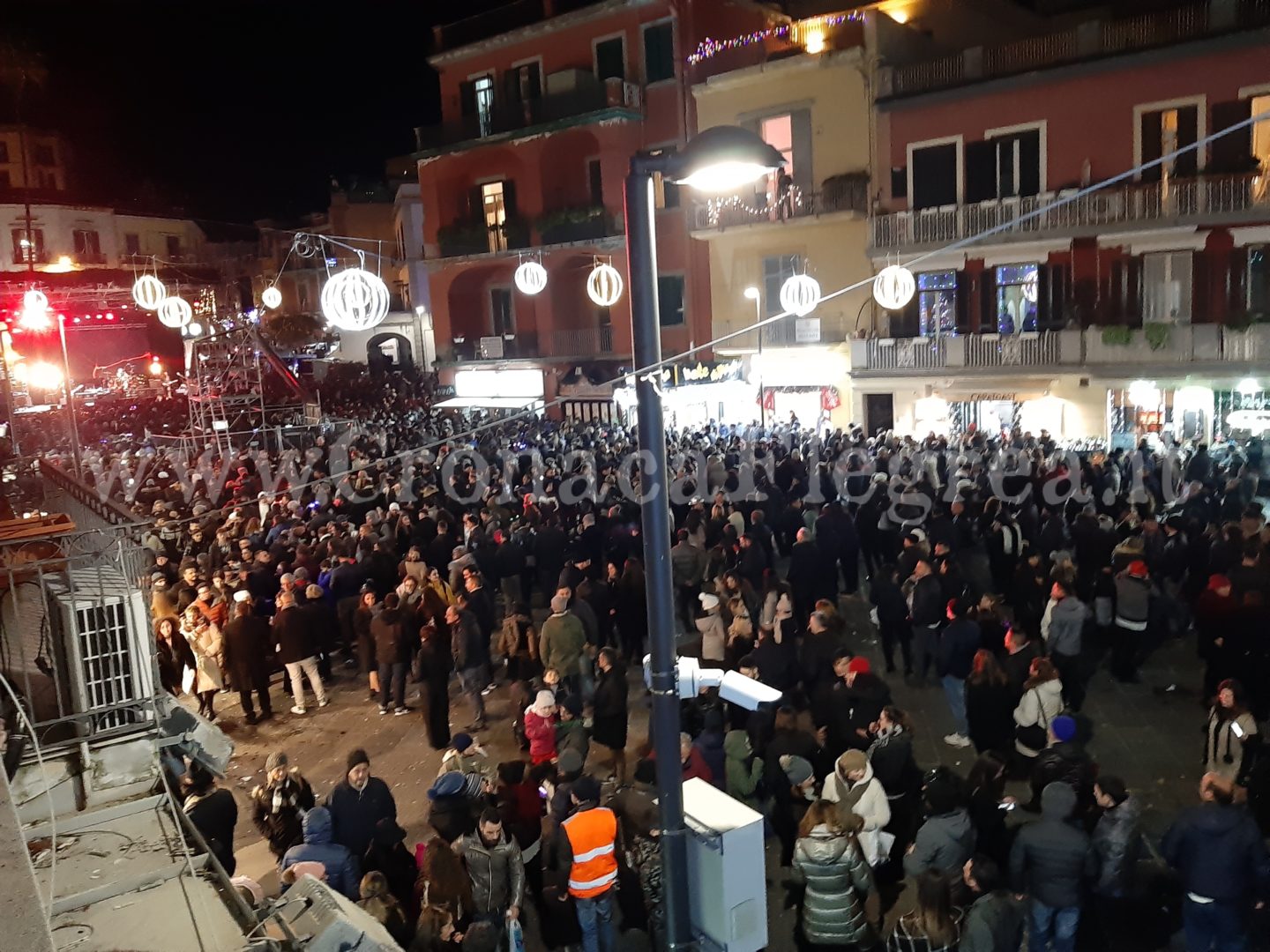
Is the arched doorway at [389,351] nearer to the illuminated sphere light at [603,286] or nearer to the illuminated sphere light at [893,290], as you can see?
the illuminated sphere light at [603,286]

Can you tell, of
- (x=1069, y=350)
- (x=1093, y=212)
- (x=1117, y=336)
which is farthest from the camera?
(x=1069, y=350)

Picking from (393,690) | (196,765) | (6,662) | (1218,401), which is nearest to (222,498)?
(393,690)

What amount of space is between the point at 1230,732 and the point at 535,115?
25514 mm

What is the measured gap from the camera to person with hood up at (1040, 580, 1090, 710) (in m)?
7.96

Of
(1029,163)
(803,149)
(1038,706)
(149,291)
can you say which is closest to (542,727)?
(1038,706)

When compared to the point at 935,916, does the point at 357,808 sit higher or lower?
higher

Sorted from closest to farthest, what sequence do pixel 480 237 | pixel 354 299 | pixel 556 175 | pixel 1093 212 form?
pixel 354 299 < pixel 1093 212 < pixel 556 175 < pixel 480 237

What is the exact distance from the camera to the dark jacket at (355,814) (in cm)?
598

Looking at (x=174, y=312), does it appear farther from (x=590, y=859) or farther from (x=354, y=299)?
(x=590, y=859)

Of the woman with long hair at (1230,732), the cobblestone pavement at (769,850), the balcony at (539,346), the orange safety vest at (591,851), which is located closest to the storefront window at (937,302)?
the balcony at (539,346)

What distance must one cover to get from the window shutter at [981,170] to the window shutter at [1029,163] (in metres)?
0.55

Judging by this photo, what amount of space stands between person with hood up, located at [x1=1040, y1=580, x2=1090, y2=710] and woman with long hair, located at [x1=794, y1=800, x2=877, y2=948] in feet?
12.2

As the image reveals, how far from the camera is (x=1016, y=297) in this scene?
20.9 meters

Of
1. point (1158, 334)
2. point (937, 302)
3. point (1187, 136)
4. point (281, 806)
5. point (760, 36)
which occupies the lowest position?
point (281, 806)
